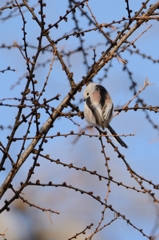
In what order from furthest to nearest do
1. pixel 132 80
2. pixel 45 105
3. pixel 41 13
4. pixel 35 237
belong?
pixel 35 237, pixel 132 80, pixel 41 13, pixel 45 105

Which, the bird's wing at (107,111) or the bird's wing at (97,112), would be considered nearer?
A: the bird's wing at (107,111)

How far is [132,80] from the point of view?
176 inches

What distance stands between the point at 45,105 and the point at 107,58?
457 mm

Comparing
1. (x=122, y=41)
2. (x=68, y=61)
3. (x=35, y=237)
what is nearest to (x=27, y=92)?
(x=122, y=41)

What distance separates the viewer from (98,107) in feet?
13.5

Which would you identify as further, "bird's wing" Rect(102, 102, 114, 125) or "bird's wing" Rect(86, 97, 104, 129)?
"bird's wing" Rect(86, 97, 104, 129)

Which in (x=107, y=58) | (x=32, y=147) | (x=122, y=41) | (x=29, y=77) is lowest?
(x=32, y=147)

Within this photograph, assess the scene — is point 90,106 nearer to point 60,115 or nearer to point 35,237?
point 60,115

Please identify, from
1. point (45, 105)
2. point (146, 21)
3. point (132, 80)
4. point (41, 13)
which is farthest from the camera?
point (132, 80)

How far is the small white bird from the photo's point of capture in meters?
3.97

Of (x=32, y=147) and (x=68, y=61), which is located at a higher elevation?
(x=68, y=61)

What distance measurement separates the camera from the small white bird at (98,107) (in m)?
3.97

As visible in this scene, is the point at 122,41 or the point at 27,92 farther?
the point at 122,41

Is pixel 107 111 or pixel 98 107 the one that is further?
pixel 98 107
